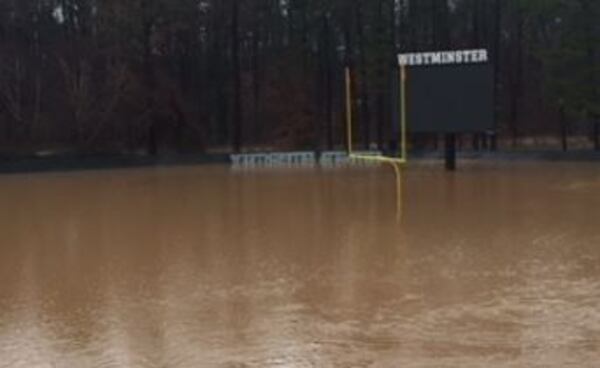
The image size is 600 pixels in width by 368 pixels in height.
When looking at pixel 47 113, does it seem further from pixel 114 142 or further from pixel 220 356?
pixel 220 356

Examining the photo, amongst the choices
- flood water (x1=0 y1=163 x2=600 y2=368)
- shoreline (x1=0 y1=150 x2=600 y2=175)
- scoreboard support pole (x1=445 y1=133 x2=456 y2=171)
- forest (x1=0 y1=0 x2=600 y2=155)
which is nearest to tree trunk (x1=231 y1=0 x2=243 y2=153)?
forest (x1=0 y1=0 x2=600 y2=155)

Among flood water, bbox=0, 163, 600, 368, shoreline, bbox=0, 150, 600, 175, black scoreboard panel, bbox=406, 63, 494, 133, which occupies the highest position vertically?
black scoreboard panel, bbox=406, 63, 494, 133

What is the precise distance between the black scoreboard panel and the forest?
961 centimetres

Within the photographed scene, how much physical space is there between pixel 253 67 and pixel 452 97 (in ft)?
64.6

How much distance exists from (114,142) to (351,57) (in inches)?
471

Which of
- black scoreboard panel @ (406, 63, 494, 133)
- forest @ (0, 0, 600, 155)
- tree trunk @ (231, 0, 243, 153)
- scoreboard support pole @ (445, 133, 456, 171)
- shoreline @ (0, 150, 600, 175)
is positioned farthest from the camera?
tree trunk @ (231, 0, 243, 153)

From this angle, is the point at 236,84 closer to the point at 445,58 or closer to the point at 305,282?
the point at 445,58

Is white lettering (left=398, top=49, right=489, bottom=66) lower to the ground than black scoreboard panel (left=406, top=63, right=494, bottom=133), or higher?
higher

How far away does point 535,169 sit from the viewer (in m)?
32.9

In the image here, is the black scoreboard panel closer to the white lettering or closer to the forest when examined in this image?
the white lettering

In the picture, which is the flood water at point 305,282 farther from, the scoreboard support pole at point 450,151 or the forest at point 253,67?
the forest at point 253,67

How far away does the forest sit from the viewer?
40625mm

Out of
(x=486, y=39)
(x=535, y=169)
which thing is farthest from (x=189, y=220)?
(x=486, y=39)

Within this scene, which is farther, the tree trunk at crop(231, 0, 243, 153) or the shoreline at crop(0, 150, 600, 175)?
the tree trunk at crop(231, 0, 243, 153)
